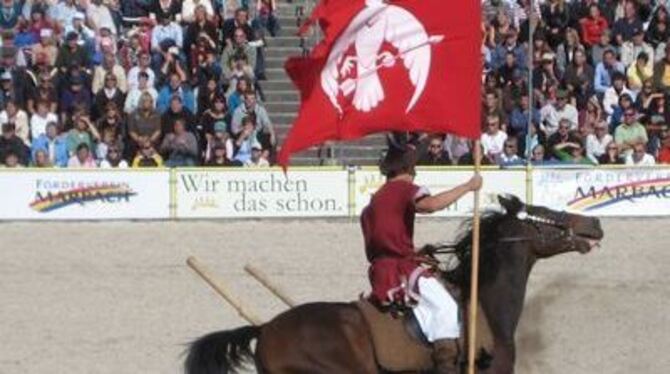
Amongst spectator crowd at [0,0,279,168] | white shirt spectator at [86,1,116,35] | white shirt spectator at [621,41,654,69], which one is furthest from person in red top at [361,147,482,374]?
white shirt spectator at [86,1,116,35]

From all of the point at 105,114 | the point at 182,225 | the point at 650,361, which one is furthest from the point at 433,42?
the point at 105,114

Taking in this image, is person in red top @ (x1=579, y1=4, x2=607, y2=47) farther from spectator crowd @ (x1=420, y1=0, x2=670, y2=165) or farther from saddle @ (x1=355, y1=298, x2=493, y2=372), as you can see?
saddle @ (x1=355, y1=298, x2=493, y2=372)

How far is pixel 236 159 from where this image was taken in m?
24.2

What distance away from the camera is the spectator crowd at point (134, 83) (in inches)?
957

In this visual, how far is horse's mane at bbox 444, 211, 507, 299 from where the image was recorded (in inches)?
452

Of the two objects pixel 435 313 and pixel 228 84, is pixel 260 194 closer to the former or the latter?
pixel 228 84

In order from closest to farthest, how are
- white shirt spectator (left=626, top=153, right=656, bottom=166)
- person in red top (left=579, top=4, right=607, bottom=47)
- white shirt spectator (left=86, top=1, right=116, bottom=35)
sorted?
white shirt spectator (left=626, top=153, right=656, bottom=166) < white shirt spectator (left=86, top=1, right=116, bottom=35) < person in red top (left=579, top=4, right=607, bottom=47)

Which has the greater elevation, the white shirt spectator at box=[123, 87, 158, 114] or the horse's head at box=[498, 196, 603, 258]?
the white shirt spectator at box=[123, 87, 158, 114]

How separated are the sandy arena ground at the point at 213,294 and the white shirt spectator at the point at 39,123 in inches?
90.0

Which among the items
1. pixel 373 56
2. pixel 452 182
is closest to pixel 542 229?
pixel 373 56

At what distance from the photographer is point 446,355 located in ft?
36.3

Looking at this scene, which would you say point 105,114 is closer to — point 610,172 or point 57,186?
point 57,186

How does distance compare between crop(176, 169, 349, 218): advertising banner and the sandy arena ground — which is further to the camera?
crop(176, 169, 349, 218): advertising banner

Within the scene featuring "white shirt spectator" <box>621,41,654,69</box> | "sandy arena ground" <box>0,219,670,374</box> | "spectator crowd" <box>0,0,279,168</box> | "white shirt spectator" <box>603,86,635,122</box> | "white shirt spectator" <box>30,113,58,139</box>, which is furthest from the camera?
"white shirt spectator" <box>621,41,654,69</box>
